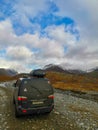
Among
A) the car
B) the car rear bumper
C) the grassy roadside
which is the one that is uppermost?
the car

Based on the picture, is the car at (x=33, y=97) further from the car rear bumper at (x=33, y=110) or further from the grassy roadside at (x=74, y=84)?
the grassy roadside at (x=74, y=84)

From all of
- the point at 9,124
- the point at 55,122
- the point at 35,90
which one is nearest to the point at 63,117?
the point at 55,122

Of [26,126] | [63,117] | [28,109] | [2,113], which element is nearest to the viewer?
[26,126]

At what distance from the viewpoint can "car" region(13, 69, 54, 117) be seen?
13.6 metres

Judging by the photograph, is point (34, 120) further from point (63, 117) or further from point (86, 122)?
point (86, 122)

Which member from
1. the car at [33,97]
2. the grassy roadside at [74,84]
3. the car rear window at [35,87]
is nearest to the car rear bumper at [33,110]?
the car at [33,97]

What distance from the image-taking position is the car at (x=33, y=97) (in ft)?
44.5

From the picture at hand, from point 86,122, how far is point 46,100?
11.8ft

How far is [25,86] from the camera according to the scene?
1384cm

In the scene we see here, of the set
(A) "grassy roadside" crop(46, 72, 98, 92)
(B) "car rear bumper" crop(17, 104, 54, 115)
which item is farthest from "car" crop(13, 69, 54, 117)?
(A) "grassy roadside" crop(46, 72, 98, 92)

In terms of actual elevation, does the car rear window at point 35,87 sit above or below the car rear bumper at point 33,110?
above

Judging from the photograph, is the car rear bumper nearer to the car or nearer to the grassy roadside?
the car

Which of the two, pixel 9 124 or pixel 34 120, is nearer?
pixel 9 124

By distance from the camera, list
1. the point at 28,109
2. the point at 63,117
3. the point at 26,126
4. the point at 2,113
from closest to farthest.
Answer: the point at 26,126 → the point at 28,109 → the point at 63,117 → the point at 2,113
